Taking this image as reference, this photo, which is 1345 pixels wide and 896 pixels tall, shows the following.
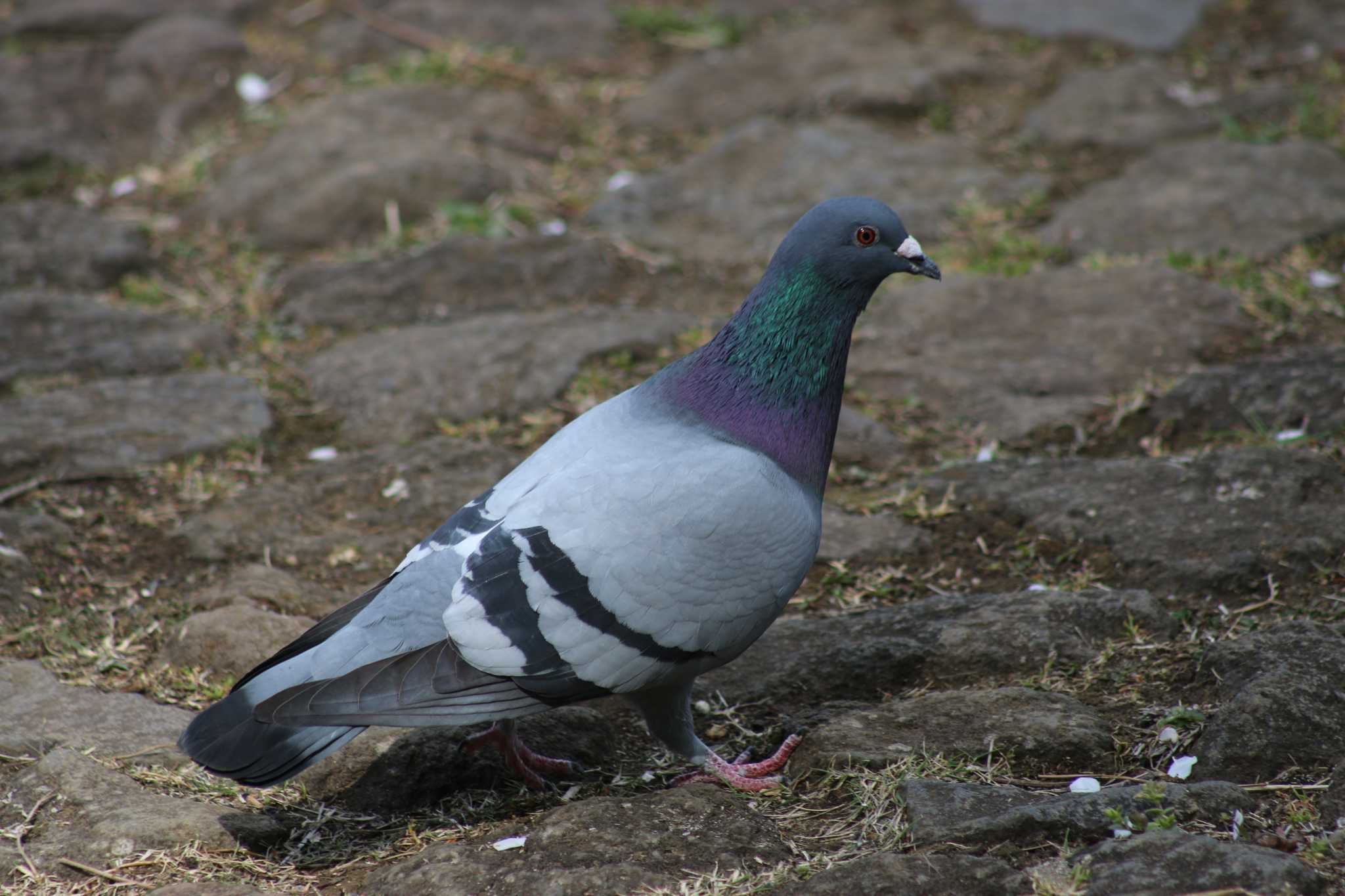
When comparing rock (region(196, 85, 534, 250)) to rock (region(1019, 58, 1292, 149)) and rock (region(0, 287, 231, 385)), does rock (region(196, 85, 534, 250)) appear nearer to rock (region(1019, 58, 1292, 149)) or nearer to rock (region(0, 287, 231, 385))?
rock (region(0, 287, 231, 385))

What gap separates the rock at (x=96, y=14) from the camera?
686 cm

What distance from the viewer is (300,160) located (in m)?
5.79

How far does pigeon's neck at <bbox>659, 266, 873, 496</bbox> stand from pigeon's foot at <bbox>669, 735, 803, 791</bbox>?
0.60 metres

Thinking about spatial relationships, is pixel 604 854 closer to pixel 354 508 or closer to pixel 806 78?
pixel 354 508

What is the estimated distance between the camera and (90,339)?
15.3ft

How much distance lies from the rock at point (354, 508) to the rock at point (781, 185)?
1.63 m

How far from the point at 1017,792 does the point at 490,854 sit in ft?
3.23

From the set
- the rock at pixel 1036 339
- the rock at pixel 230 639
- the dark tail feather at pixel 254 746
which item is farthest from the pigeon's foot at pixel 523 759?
the rock at pixel 1036 339

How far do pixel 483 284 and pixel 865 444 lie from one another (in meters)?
1.70

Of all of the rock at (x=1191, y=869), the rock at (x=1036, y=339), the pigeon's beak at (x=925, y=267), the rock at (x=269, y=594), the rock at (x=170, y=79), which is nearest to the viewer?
the rock at (x=1191, y=869)

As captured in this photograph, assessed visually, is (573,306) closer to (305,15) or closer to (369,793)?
(369,793)

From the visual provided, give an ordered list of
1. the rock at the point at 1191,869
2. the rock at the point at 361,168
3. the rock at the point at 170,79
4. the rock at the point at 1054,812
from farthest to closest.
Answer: the rock at the point at 170,79
the rock at the point at 361,168
the rock at the point at 1054,812
the rock at the point at 1191,869

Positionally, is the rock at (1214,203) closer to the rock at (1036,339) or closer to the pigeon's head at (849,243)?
the rock at (1036,339)

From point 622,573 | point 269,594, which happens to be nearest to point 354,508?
point 269,594
